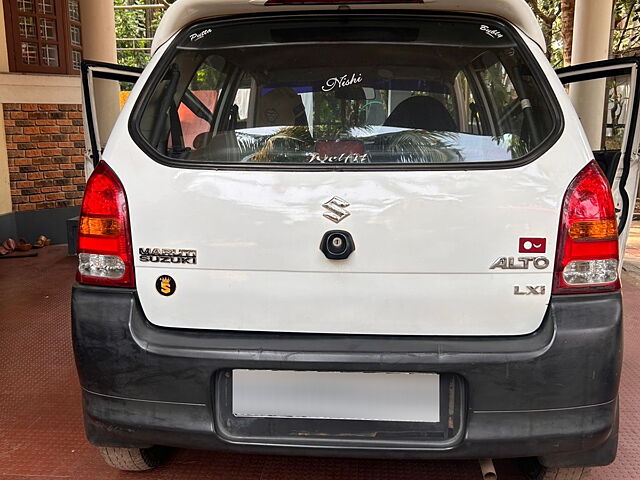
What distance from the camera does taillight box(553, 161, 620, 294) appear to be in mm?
1889

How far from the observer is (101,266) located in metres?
2.01

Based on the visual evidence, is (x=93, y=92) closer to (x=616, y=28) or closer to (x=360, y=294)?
(x=360, y=294)

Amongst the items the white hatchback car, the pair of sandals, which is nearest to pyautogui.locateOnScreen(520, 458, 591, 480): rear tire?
the white hatchback car

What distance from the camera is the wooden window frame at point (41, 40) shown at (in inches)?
266

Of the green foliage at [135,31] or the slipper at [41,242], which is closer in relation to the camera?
the slipper at [41,242]

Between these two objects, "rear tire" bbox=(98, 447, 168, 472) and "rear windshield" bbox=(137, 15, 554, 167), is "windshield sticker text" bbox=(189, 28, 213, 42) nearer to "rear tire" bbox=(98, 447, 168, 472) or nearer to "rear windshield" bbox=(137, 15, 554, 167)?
"rear windshield" bbox=(137, 15, 554, 167)

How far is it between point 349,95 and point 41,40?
19.9 ft

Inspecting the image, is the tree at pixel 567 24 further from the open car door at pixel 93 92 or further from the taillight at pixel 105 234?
the taillight at pixel 105 234

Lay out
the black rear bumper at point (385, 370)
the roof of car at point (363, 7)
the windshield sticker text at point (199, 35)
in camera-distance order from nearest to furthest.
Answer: the black rear bumper at point (385, 370) < the roof of car at point (363, 7) < the windshield sticker text at point (199, 35)

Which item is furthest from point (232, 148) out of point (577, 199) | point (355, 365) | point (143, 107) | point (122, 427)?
point (577, 199)

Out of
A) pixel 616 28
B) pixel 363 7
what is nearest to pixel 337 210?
pixel 363 7

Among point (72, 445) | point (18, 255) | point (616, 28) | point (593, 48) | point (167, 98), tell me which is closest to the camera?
point (167, 98)

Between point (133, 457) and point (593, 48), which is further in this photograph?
point (593, 48)

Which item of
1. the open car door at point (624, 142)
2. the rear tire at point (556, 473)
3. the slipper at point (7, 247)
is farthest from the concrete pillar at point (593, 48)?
the slipper at point (7, 247)
